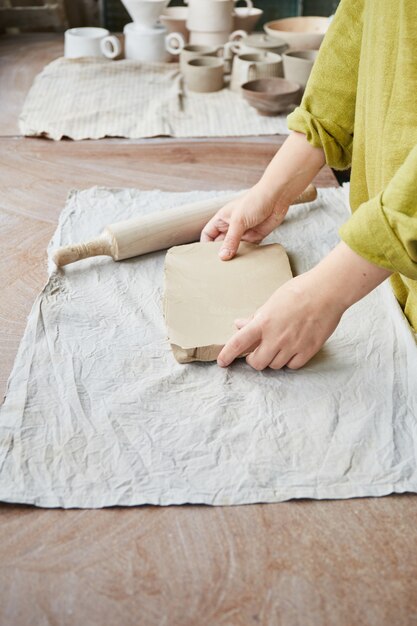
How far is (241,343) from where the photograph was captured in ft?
2.91

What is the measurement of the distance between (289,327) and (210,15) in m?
1.67

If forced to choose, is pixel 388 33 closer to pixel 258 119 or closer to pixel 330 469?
pixel 330 469

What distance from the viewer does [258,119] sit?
1820 millimetres

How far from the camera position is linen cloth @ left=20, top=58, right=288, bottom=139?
68.4 inches

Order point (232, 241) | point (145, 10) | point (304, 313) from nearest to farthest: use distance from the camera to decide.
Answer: point (304, 313) → point (232, 241) → point (145, 10)

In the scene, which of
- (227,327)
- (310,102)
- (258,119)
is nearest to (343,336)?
(227,327)

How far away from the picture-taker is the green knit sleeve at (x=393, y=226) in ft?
2.40

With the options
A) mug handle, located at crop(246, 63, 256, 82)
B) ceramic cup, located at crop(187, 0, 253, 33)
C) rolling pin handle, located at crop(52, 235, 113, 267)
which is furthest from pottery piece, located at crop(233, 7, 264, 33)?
rolling pin handle, located at crop(52, 235, 113, 267)

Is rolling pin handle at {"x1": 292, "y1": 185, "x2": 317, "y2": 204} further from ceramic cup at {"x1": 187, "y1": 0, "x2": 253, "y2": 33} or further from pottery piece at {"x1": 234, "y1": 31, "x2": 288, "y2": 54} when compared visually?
ceramic cup at {"x1": 187, "y1": 0, "x2": 253, "y2": 33}

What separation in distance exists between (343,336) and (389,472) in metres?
0.28

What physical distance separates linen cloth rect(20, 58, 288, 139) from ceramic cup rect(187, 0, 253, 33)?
197mm

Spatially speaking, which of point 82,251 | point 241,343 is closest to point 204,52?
point 82,251

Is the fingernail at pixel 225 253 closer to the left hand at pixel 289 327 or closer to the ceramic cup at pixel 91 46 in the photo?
the left hand at pixel 289 327

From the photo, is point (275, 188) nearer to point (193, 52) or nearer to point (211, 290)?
point (211, 290)
